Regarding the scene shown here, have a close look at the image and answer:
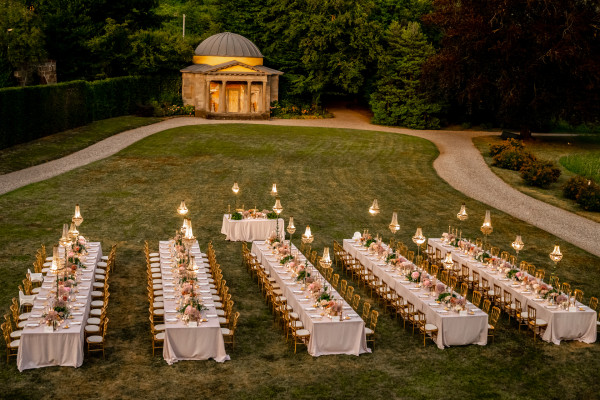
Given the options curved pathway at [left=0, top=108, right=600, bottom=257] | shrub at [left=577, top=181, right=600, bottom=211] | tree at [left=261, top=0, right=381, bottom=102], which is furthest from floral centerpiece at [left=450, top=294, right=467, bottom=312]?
tree at [left=261, top=0, right=381, bottom=102]

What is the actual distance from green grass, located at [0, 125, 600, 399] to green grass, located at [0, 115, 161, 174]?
345 centimetres

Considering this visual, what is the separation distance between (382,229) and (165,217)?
31.8ft

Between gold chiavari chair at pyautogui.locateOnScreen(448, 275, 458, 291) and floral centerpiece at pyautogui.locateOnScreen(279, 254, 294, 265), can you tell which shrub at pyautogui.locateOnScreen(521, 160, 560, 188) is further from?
floral centerpiece at pyautogui.locateOnScreen(279, 254, 294, 265)

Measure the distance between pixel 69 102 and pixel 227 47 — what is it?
18163mm

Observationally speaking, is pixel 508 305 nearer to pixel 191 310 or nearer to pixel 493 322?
pixel 493 322

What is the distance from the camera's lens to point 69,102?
4950 cm

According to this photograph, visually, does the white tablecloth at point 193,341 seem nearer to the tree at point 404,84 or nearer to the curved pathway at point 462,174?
the curved pathway at point 462,174

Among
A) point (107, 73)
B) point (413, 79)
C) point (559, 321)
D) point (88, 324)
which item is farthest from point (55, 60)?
point (559, 321)

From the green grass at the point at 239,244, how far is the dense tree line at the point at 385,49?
21.7 feet

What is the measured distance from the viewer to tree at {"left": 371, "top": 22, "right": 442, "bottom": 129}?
192 ft

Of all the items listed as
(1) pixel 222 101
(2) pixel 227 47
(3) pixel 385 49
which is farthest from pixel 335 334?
(2) pixel 227 47

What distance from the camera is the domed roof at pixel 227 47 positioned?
2485 inches

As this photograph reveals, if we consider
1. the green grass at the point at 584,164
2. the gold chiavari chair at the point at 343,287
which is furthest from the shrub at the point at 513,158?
the gold chiavari chair at the point at 343,287

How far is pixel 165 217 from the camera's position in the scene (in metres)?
31.2
